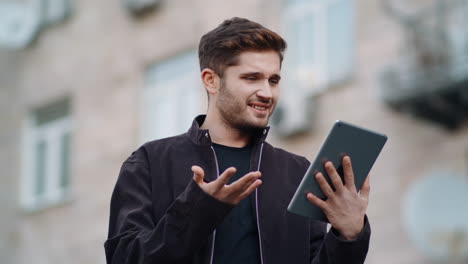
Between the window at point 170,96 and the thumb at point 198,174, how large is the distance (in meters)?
13.4

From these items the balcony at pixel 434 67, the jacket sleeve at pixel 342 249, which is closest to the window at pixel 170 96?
the balcony at pixel 434 67

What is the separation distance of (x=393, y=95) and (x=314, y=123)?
169 centimetres

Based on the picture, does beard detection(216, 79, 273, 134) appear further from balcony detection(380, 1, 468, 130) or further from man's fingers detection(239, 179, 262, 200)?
balcony detection(380, 1, 468, 130)

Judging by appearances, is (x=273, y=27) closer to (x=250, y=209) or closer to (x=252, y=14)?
(x=252, y=14)

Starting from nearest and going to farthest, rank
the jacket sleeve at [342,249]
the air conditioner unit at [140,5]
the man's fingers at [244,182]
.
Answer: the man's fingers at [244,182] < the jacket sleeve at [342,249] < the air conditioner unit at [140,5]

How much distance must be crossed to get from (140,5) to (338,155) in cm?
1442

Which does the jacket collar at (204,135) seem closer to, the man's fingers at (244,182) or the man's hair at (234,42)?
the man's hair at (234,42)

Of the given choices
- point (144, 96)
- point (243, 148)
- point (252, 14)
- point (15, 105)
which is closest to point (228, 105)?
point (243, 148)

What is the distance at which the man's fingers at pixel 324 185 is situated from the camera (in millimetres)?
4258

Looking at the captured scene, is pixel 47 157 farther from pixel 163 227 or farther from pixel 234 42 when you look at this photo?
pixel 163 227

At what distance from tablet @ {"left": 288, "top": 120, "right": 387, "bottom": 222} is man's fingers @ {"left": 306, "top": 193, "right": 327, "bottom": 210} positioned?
0.02 m

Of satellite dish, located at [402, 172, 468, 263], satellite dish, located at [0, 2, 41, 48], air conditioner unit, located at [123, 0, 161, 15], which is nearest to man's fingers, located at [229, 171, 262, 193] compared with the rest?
satellite dish, located at [402, 172, 468, 263]

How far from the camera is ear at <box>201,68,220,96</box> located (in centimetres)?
459

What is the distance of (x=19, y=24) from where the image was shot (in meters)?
20.5
